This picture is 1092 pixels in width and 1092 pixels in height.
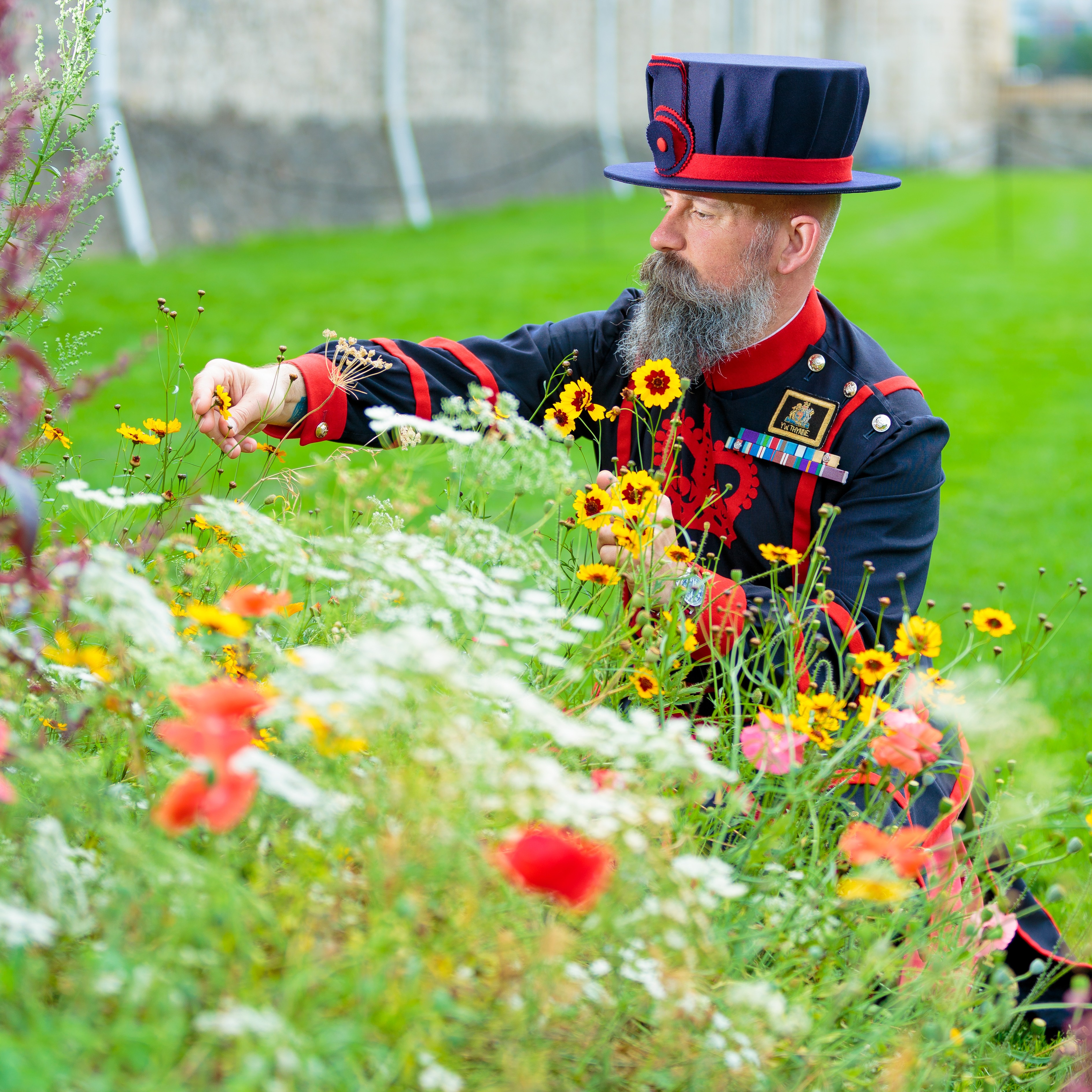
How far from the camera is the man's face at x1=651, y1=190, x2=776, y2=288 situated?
7.90 ft

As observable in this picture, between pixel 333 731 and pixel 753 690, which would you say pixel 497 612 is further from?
pixel 753 690

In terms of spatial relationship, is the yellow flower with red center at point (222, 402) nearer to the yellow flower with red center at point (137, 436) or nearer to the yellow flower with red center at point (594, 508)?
the yellow flower with red center at point (137, 436)

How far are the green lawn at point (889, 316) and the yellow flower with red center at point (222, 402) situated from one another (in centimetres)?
35

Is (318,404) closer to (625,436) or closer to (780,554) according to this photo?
(625,436)

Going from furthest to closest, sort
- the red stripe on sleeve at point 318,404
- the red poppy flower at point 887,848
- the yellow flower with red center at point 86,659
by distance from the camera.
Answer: the red stripe on sleeve at point 318,404 → the yellow flower with red center at point 86,659 → the red poppy flower at point 887,848

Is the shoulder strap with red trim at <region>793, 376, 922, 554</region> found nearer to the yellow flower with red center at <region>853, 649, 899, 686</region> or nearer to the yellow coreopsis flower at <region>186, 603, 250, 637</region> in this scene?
the yellow flower with red center at <region>853, 649, 899, 686</region>

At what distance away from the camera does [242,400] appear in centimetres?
219

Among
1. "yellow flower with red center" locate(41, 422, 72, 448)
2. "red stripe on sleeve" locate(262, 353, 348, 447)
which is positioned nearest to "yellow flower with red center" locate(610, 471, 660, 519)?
"red stripe on sleeve" locate(262, 353, 348, 447)

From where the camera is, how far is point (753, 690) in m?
2.07

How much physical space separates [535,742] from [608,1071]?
0.49m

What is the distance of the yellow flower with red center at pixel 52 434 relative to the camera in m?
1.95

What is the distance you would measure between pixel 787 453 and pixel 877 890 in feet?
4.16

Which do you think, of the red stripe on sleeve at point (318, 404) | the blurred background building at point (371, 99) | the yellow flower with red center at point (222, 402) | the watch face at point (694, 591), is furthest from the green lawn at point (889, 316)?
the watch face at point (694, 591)

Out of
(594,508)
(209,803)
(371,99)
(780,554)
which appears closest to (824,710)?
(780,554)
